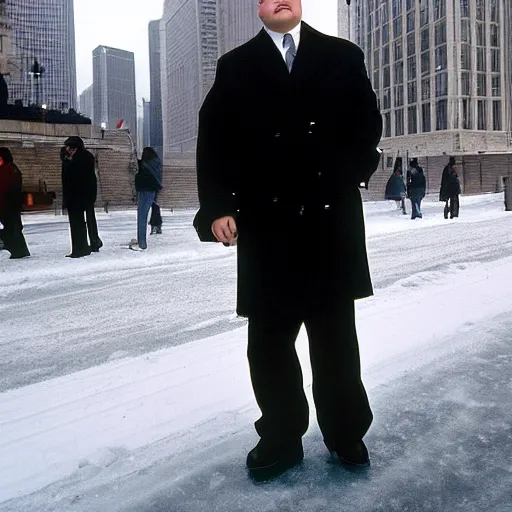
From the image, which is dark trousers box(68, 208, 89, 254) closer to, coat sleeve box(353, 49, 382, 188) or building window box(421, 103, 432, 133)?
coat sleeve box(353, 49, 382, 188)

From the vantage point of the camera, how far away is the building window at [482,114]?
61438 mm

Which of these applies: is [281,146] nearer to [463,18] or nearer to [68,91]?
[463,18]

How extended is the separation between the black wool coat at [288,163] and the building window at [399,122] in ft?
224

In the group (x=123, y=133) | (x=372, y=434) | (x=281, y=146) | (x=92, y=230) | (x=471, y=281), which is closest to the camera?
(x=281, y=146)

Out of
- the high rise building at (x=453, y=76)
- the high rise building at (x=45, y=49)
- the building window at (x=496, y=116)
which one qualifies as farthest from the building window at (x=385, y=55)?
the high rise building at (x=45, y=49)

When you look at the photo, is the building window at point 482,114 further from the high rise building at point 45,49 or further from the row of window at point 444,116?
the high rise building at point 45,49

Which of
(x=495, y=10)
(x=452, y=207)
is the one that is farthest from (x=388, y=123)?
(x=452, y=207)

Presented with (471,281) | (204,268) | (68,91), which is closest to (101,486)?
(471,281)

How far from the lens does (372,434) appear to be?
2582mm

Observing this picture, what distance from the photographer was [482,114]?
61688mm

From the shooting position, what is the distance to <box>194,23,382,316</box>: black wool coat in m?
2.19

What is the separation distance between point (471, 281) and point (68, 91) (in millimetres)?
129115

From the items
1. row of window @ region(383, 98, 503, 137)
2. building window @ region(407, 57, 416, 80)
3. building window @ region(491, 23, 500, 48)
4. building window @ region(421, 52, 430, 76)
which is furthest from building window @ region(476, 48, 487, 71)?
building window @ region(407, 57, 416, 80)

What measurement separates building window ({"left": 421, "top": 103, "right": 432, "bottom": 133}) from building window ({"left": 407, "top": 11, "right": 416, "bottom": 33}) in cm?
882
